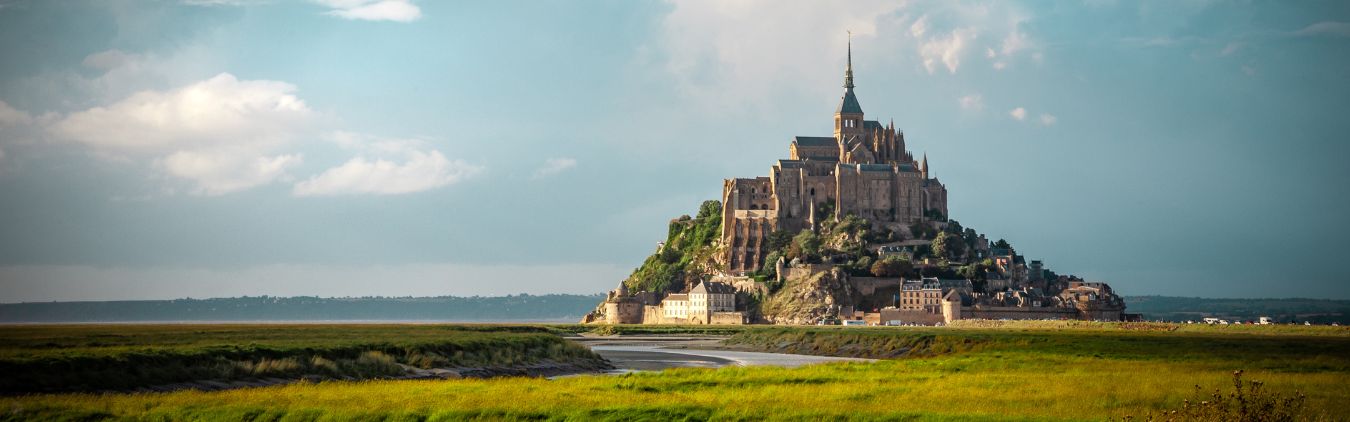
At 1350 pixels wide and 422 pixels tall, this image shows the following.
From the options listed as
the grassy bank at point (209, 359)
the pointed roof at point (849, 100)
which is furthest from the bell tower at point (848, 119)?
the grassy bank at point (209, 359)

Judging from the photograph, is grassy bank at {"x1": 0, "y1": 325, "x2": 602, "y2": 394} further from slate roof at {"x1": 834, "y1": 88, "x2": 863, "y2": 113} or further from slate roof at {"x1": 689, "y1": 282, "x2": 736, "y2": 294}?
slate roof at {"x1": 834, "y1": 88, "x2": 863, "y2": 113}

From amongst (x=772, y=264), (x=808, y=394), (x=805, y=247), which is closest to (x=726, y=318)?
(x=772, y=264)

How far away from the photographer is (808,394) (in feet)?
111

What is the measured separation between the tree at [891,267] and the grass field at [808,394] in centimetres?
7978

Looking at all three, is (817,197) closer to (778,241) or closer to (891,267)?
(778,241)

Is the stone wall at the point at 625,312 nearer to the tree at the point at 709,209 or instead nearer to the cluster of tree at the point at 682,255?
the cluster of tree at the point at 682,255

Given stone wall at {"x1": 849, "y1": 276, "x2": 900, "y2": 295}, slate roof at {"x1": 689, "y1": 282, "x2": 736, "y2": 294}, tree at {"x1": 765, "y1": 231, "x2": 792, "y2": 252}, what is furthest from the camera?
tree at {"x1": 765, "y1": 231, "x2": 792, "y2": 252}

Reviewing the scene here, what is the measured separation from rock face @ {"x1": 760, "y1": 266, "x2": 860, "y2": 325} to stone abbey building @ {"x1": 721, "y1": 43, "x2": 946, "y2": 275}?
432 inches

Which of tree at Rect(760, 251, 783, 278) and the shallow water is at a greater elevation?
tree at Rect(760, 251, 783, 278)

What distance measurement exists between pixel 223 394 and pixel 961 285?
10276 cm

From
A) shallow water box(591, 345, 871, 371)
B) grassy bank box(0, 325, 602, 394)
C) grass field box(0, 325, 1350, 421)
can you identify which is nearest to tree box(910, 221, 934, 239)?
shallow water box(591, 345, 871, 371)

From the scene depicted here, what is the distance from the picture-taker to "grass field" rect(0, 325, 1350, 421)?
2856 centimetres

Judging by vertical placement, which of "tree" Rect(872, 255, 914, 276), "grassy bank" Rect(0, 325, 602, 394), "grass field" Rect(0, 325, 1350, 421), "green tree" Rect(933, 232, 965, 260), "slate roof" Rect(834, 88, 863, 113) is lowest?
"grass field" Rect(0, 325, 1350, 421)

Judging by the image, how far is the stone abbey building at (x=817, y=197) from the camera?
147000mm
